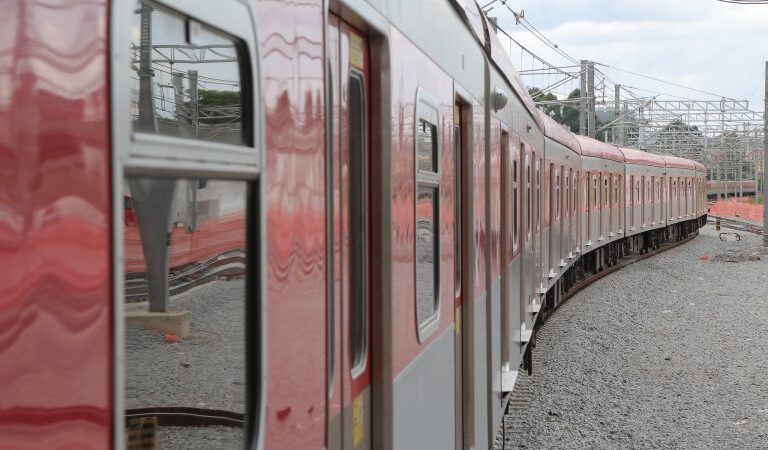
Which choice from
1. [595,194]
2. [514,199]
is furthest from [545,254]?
[595,194]

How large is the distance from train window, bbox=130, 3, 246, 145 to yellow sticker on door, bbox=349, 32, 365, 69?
1011 millimetres

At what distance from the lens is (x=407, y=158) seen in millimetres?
3416

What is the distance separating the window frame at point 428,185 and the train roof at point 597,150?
725 inches

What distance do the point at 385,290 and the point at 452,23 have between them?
2013 mm

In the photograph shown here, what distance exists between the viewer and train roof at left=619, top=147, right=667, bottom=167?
103 ft

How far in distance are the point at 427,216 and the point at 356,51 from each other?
1.18 meters

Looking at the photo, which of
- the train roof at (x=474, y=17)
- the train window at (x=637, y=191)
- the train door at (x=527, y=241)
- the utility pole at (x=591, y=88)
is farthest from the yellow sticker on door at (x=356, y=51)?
the utility pole at (x=591, y=88)

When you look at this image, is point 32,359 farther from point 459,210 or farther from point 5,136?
point 459,210

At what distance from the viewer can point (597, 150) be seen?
25000 mm

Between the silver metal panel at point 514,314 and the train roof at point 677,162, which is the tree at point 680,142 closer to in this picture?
the train roof at point 677,162

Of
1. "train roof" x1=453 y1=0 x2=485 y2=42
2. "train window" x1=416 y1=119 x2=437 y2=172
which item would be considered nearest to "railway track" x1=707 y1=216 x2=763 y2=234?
"train roof" x1=453 y1=0 x2=485 y2=42

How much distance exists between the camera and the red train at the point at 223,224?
117cm

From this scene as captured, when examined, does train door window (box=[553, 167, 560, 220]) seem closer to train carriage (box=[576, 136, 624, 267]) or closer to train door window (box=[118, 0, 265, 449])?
train carriage (box=[576, 136, 624, 267])

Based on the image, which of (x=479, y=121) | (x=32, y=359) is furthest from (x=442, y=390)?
(x=32, y=359)
